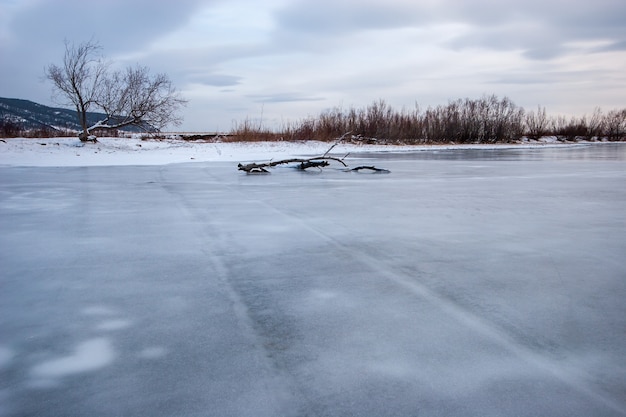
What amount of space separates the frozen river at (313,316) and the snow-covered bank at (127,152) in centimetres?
1125

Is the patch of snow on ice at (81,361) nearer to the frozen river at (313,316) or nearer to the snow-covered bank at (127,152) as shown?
the frozen river at (313,316)

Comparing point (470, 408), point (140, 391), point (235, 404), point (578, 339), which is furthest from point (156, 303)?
point (578, 339)

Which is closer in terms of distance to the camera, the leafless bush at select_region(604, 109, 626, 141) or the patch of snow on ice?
the patch of snow on ice

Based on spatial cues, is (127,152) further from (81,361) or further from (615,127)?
(615,127)

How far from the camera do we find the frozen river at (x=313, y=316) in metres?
1.46

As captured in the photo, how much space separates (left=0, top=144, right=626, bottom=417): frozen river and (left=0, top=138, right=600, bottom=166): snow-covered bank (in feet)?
36.9

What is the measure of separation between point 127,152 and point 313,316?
17.5m

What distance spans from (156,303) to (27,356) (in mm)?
594

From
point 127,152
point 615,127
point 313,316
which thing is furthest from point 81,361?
point 615,127

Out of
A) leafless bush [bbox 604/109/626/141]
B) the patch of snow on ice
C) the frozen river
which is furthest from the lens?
leafless bush [bbox 604/109/626/141]

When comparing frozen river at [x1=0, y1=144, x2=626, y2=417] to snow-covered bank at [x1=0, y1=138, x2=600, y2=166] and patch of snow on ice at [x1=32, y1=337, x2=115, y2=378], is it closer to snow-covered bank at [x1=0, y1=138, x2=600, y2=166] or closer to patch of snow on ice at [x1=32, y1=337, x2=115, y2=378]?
patch of snow on ice at [x1=32, y1=337, x2=115, y2=378]

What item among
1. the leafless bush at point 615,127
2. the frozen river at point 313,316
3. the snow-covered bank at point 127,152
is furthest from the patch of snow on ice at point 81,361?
the leafless bush at point 615,127

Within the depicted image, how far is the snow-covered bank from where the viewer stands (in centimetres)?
1476

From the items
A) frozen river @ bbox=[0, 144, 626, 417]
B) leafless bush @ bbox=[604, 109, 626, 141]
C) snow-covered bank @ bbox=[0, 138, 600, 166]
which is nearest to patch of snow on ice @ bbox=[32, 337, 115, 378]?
frozen river @ bbox=[0, 144, 626, 417]
